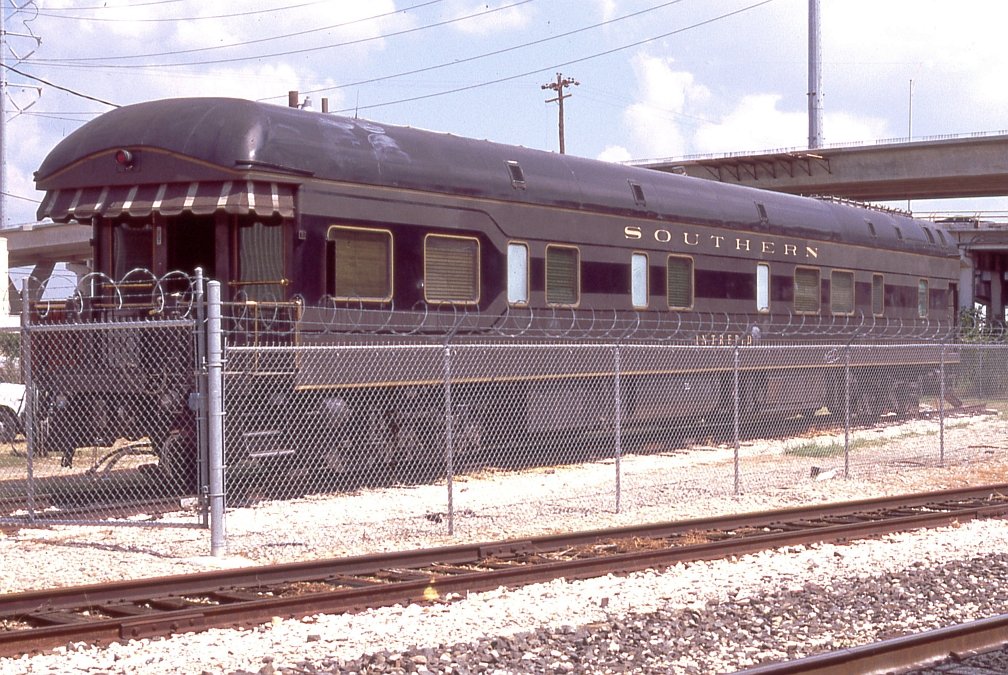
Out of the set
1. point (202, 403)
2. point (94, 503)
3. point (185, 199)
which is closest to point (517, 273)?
point (185, 199)

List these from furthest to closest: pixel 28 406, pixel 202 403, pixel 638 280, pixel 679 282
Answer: pixel 679 282 < pixel 638 280 < pixel 28 406 < pixel 202 403

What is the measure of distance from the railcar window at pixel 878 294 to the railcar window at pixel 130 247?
15176 mm

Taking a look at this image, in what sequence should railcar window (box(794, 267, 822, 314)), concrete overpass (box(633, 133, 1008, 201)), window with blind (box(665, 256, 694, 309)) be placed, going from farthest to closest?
concrete overpass (box(633, 133, 1008, 201)) → railcar window (box(794, 267, 822, 314)) → window with blind (box(665, 256, 694, 309))

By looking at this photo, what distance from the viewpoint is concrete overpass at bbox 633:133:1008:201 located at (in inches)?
1679

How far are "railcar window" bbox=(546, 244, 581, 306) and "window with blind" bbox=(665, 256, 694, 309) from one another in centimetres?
219

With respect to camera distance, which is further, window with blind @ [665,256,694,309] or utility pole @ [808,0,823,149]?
utility pole @ [808,0,823,149]

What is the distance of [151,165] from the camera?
524 inches

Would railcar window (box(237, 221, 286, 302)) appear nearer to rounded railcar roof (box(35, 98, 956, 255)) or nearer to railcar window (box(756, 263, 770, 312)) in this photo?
rounded railcar roof (box(35, 98, 956, 255))

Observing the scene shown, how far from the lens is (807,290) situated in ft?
71.8

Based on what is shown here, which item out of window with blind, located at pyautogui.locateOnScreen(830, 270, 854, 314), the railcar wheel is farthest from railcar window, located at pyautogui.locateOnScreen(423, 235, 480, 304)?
window with blind, located at pyautogui.locateOnScreen(830, 270, 854, 314)

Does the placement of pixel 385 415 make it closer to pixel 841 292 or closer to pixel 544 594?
pixel 544 594

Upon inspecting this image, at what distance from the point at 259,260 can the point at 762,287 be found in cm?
1028

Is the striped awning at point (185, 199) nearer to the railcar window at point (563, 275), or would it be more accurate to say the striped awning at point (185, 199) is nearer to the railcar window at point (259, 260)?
the railcar window at point (259, 260)

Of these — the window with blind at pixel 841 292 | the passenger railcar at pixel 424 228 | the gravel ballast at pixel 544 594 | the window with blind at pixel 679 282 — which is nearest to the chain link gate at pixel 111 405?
the passenger railcar at pixel 424 228
